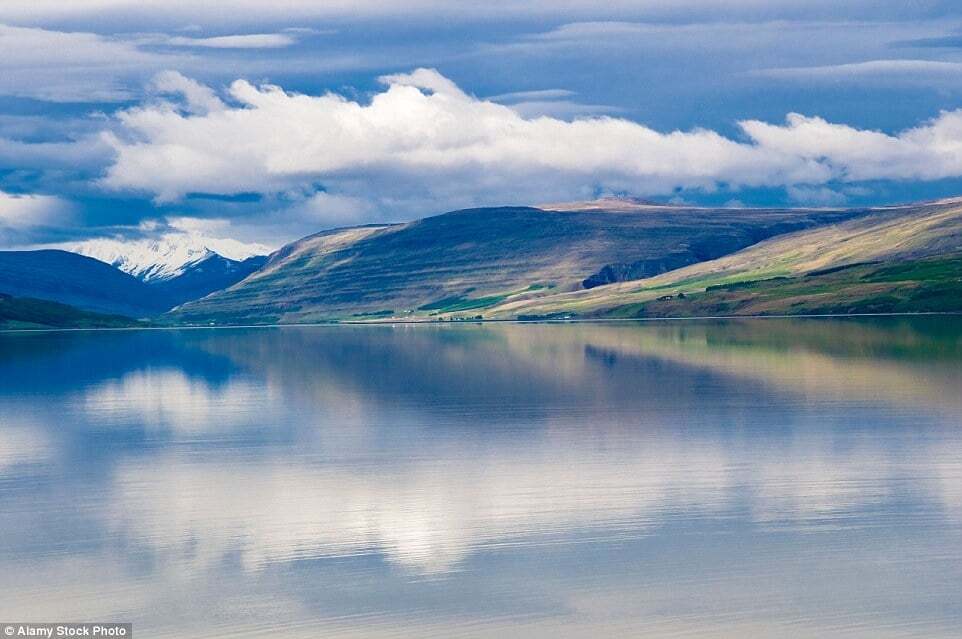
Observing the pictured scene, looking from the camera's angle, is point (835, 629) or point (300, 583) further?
point (300, 583)

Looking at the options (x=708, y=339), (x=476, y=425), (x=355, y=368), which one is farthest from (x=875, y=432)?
(x=708, y=339)

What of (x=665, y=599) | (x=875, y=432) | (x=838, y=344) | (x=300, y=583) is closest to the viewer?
(x=665, y=599)

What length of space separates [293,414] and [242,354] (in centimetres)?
10888

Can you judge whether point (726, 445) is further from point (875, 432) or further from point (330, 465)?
point (330, 465)

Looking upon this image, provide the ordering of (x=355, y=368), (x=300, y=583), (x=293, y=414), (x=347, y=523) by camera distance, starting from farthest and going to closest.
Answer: (x=355, y=368)
(x=293, y=414)
(x=347, y=523)
(x=300, y=583)

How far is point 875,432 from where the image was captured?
63562 mm

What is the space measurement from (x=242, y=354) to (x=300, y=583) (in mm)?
156433

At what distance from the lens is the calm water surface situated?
1286 inches

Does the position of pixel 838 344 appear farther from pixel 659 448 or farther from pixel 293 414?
pixel 659 448

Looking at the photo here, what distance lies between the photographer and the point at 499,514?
1740 inches

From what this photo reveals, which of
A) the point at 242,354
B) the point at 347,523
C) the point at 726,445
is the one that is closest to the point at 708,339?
the point at 242,354

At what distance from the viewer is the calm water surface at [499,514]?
3266 centimetres

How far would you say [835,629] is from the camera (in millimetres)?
30594

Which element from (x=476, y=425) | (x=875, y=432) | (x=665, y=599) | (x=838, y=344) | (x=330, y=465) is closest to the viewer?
(x=665, y=599)
